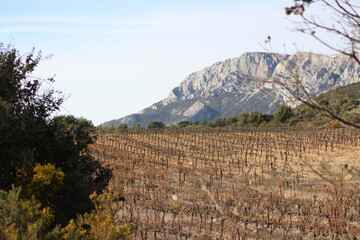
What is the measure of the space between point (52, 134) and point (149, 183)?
10.7 metres

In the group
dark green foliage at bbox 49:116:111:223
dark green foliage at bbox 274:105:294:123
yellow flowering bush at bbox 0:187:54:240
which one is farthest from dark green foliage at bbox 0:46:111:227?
dark green foliage at bbox 274:105:294:123

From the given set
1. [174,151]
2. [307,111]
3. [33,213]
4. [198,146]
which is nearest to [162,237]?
[33,213]

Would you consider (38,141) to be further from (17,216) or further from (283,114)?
(283,114)

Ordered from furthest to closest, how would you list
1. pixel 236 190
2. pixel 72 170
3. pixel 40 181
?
pixel 236 190 → pixel 72 170 → pixel 40 181

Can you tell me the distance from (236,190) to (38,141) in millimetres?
10857

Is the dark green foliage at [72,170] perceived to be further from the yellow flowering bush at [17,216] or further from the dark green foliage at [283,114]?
the dark green foliage at [283,114]

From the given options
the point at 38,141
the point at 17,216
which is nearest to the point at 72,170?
the point at 38,141

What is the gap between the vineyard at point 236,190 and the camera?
34.4 feet

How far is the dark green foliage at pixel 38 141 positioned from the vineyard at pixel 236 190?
1.33 m

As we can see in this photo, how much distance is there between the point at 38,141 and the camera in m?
10.8

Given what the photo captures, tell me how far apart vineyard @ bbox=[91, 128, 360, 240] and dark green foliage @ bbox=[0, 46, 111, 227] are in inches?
52.4

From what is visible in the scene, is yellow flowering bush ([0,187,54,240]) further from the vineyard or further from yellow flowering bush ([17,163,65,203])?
yellow flowering bush ([17,163,65,203])

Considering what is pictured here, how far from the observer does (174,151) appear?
1382 inches

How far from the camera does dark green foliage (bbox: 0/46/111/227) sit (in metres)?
9.87
